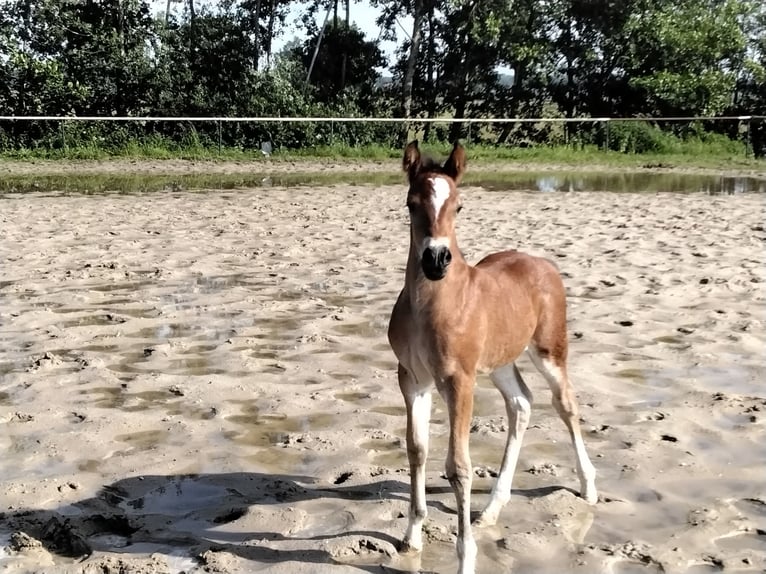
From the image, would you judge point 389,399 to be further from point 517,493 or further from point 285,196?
point 285,196

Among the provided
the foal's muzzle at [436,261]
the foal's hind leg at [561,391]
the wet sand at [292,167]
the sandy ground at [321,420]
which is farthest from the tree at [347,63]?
the foal's muzzle at [436,261]

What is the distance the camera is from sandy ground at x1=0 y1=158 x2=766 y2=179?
25.1 meters

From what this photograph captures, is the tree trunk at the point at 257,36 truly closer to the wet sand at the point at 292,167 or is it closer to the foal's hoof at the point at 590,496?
the wet sand at the point at 292,167

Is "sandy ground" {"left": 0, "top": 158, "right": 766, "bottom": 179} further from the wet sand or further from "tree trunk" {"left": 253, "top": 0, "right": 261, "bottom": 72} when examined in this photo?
"tree trunk" {"left": 253, "top": 0, "right": 261, "bottom": 72}

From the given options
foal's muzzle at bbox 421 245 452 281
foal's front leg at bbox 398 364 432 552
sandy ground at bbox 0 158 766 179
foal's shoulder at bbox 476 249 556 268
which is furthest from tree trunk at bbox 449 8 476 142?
foal's muzzle at bbox 421 245 452 281

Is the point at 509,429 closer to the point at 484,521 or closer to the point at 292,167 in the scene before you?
the point at 484,521

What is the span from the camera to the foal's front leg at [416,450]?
4117 millimetres

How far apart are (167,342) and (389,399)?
2.39 m

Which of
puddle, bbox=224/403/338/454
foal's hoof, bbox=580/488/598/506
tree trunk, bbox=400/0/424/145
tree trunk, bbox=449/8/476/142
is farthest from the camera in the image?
tree trunk, bbox=449/8/476/142

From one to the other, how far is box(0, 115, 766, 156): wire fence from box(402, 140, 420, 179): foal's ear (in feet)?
82.4

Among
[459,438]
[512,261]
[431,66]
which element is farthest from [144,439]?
[431,66]

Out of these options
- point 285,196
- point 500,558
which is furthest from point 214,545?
point 285,196

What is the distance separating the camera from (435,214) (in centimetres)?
373

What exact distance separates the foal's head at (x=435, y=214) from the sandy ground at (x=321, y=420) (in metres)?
1.47
